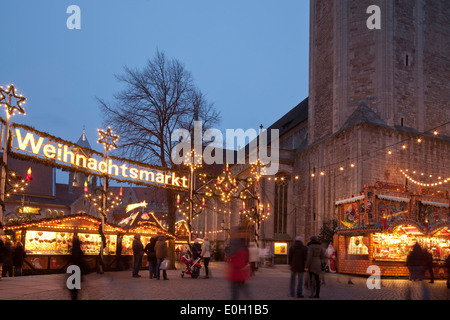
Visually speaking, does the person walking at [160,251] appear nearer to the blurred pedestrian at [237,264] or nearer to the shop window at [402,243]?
the blurred pedestrian at [237,264]

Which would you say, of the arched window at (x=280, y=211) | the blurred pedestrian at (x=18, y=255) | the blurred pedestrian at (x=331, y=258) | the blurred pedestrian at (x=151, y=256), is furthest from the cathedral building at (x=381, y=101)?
the blurred pedestrian at (x=18, y=255)

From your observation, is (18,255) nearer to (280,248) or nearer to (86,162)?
(86,162)

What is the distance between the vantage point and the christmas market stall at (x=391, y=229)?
20375 millimetres

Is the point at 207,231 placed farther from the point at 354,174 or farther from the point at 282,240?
the point at 354,174

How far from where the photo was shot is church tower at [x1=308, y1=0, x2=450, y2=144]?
3052cm

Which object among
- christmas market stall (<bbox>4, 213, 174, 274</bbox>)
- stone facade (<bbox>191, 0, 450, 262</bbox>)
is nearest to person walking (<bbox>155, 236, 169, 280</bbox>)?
christmas market stall (<bbox>4, 213, 174, 274</bbox>)

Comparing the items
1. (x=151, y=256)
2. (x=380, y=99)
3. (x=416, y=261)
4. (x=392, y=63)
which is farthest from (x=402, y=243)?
(x=392, y=63)

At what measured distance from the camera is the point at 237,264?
9.11m

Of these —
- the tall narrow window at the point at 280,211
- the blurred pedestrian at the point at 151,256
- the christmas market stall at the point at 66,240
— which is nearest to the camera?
the blurred pedestrian at the point at 151,256

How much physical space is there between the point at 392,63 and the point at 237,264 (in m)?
25.3

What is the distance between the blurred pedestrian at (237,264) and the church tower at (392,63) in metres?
23.3

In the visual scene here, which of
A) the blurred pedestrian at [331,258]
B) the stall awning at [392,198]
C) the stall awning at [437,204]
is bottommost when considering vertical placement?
the blurred pedestrian at [331,258]
